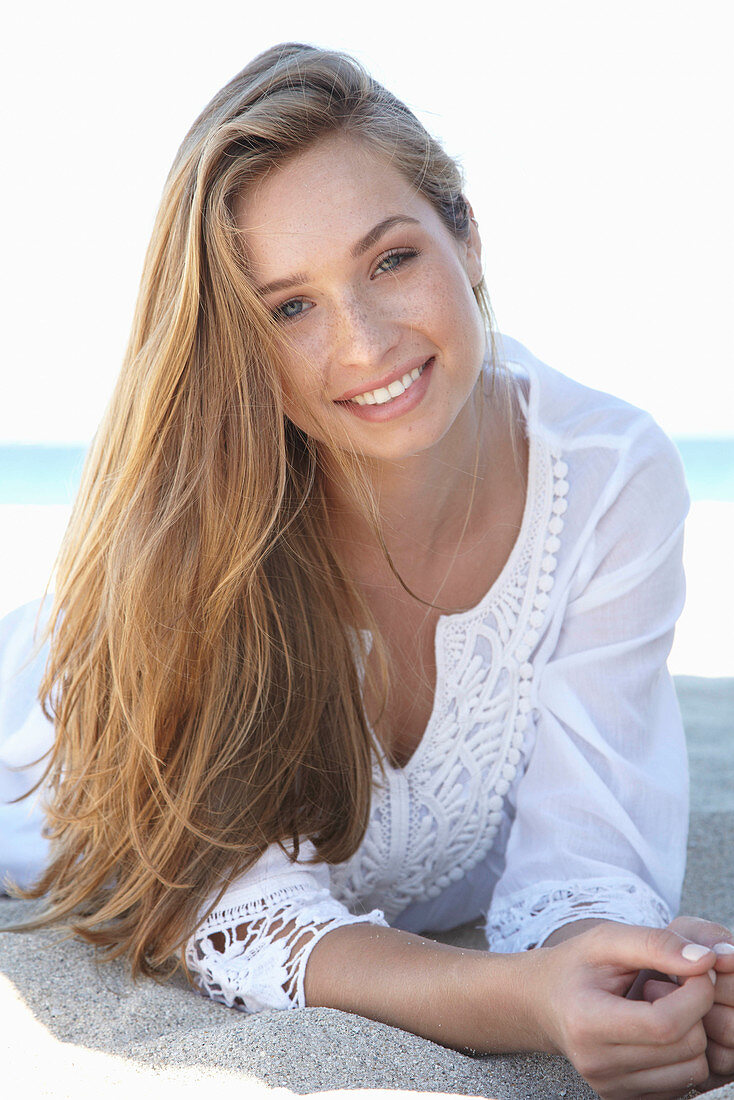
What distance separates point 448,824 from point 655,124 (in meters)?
21.3

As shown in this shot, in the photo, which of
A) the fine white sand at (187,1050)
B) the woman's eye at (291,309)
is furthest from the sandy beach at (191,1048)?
the woman's eye at (291,309)

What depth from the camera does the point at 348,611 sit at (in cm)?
190

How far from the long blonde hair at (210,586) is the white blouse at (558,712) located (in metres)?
0.12

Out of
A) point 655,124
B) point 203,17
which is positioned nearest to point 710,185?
point 655,124

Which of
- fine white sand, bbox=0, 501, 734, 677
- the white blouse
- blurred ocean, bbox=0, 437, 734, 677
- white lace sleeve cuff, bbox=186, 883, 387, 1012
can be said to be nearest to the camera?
white lace sleeve cuff, bbox=186, 883, 387, 1012

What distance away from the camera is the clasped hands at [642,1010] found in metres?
1.21

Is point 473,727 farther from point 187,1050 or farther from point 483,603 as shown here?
point 187,1050

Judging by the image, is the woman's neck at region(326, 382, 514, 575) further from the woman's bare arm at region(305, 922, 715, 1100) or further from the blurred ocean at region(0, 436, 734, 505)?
the blurred ocean at region(0, 436, 734, 505)

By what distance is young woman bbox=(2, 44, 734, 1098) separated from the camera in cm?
162

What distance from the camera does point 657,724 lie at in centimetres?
189

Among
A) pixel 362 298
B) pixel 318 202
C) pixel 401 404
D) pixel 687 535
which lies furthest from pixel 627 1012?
pixel 687 535

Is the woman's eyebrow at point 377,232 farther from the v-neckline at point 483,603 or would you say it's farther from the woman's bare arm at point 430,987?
the woman's bare arm at point 430,987

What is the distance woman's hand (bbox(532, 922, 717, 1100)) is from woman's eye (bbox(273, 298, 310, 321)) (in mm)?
1037

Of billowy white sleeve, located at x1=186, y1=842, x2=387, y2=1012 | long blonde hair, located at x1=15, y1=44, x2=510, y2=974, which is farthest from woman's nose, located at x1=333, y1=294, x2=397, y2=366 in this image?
billowy white sleeve, located at x1=186, y1=842, x2=387, y2=1012
